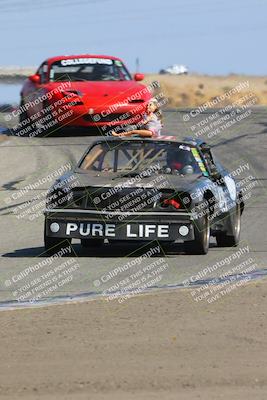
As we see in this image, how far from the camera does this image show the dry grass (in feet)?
150

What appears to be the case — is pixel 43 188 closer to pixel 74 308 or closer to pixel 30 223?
pixel 30 223

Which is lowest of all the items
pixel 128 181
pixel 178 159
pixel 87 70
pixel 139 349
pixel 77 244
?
pixel 87 70

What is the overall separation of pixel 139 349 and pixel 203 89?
56.4 metres

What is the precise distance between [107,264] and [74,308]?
8.35 feet

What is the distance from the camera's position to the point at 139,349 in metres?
7.20

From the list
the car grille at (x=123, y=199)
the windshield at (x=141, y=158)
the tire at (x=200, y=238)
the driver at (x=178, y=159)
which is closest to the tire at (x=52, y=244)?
the car grille at (x=123, y=199)

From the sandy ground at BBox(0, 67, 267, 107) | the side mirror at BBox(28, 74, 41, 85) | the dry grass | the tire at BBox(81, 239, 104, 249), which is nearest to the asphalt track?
the tire at BBox(81, 239, 104, 249)

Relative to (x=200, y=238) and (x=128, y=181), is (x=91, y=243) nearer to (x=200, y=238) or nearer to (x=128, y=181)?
(x=128, y=181)

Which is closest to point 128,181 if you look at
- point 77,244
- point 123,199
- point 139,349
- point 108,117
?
point 123,199

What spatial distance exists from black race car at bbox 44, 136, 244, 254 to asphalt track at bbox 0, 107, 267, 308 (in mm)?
284

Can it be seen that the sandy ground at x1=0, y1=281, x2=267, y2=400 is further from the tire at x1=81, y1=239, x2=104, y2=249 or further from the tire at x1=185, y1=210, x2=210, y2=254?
the tire at x1=81, y1=239, x2=104, y2=249

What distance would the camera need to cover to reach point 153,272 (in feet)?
34.8

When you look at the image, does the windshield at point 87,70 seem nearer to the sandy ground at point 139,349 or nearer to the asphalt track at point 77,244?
the asphalt track at point 77,244

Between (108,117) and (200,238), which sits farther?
(108,117)
